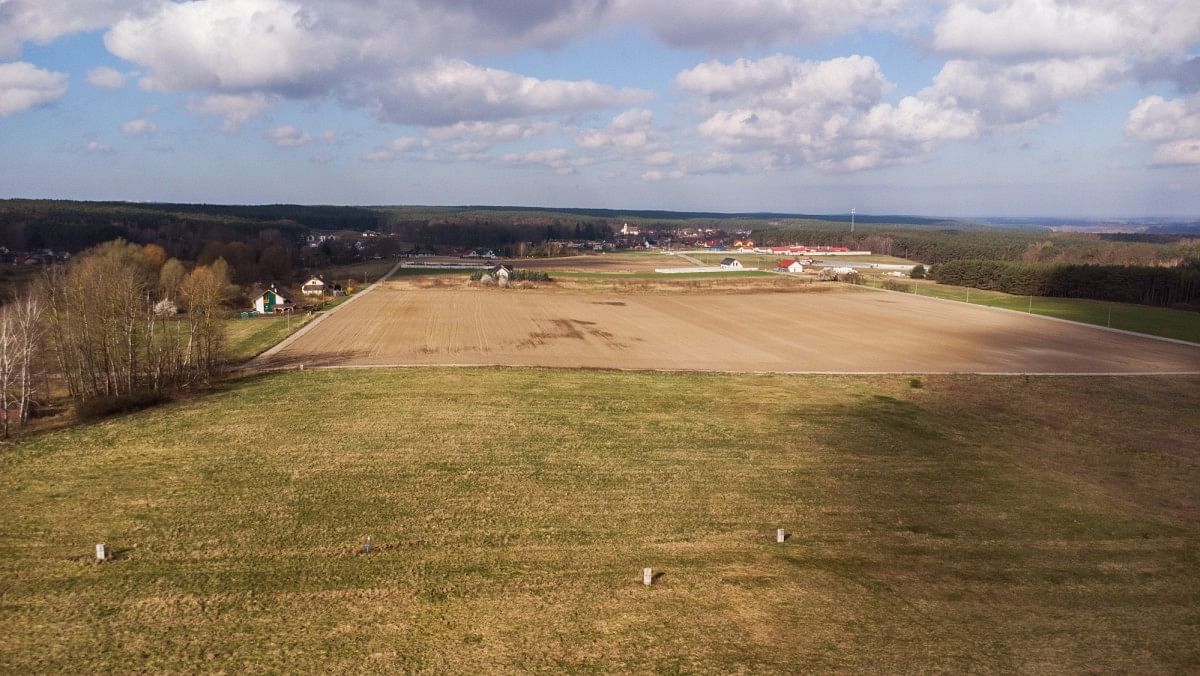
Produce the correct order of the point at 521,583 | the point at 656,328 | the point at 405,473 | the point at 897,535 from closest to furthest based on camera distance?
the point at 521,583 < the point at 897,535 < the point at 405,473 < the point at 656,328

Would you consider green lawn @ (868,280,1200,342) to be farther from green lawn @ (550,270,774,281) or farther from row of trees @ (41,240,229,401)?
row of trees @ (41,240,229,401)

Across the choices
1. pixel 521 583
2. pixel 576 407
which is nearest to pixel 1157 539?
pixel 521 583

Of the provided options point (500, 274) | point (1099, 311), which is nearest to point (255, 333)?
point (500, 274)

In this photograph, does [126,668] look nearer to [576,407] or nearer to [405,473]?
[405,473]

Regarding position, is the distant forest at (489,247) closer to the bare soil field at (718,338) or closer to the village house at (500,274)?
the bare soil field at (718,338)

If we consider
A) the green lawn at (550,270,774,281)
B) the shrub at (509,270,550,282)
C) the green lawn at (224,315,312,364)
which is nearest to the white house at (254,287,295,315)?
the green lawn at (224,315,312,364)

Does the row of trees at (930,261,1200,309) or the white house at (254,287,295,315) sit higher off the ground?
the row of trees at (930,261,1200,309)

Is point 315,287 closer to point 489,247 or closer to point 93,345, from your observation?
point 93,345
